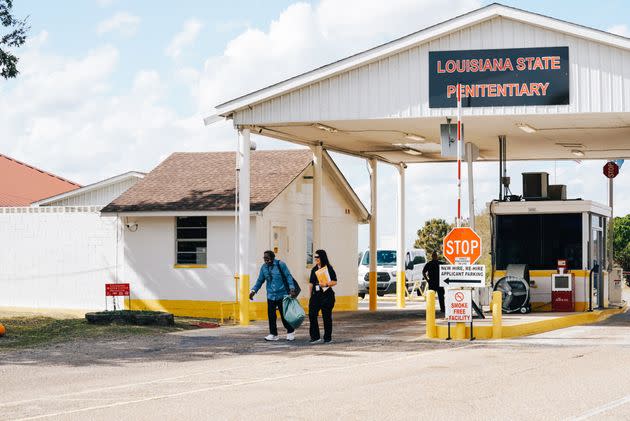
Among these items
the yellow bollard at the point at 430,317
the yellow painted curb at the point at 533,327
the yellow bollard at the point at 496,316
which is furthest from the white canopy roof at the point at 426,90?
the yellow bollard at the point at 430,317

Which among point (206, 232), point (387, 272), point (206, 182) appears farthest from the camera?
point (387, 272)

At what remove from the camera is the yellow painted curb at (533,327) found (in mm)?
20469

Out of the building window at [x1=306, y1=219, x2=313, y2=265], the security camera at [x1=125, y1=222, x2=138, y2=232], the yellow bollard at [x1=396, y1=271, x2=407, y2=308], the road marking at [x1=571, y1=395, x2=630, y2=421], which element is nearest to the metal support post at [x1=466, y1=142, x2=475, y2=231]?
the building window at [x1=306, y1=219, x2=313, y2=265]

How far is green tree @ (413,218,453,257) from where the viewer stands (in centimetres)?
6269

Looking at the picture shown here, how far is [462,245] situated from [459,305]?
1.11m

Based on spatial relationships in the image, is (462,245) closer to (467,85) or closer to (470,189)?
(467,85)

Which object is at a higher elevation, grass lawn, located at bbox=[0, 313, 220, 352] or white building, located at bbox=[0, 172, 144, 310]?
white building, located at bbox=[0, 172, 144, 310]

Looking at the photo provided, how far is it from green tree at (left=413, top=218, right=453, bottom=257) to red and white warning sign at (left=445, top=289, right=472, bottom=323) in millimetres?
42521

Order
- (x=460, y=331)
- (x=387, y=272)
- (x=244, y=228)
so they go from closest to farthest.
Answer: (x=460, y=331) < (x=244, y=228) < (x=387, y=272)

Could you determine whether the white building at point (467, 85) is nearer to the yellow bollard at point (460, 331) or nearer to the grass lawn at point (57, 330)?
the yellow bollard at point (460, 331)

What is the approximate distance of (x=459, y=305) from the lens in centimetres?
1991

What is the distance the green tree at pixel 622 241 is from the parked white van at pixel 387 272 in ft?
58.3

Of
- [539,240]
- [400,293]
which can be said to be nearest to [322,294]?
[539,240]

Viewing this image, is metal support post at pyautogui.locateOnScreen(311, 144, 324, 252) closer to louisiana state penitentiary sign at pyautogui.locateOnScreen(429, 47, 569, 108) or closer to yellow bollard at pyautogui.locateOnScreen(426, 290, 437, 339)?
louisiana state penitentiary sign at pyautogui.locateOnScreen(429, 47, 569, 108)
